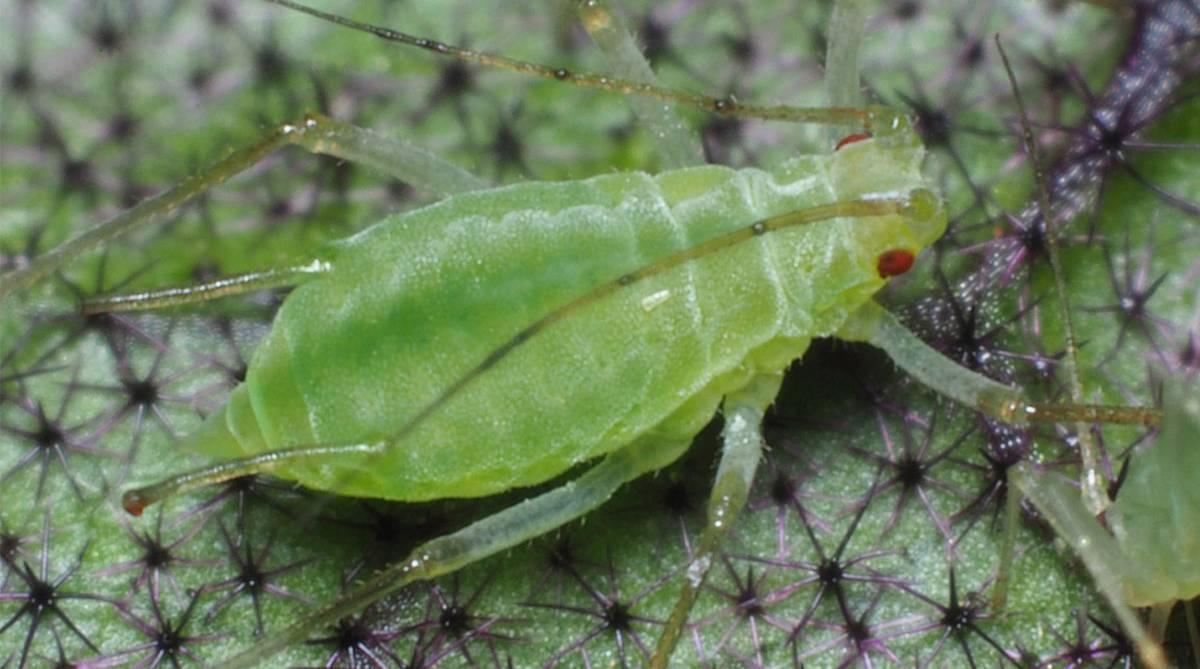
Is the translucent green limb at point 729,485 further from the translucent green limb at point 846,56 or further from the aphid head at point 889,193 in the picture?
the translucent green limb at point 846,56

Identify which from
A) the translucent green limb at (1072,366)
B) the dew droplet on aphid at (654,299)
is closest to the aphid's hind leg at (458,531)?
the dew droplet on aphid at (654,299)

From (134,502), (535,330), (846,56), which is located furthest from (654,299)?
(134,502)

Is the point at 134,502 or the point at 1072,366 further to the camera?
the point at 1072,366

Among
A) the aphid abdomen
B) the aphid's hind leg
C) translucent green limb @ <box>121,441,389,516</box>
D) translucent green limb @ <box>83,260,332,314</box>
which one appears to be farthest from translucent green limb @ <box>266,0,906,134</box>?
translucent green limb @ <box>121,441,389,516</box>

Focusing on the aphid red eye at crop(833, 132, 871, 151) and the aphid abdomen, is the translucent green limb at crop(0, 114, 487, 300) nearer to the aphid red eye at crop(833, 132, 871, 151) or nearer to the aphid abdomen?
the aphid abdomen

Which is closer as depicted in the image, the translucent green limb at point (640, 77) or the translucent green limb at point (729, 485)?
the translucent green limb at point (729, 485)

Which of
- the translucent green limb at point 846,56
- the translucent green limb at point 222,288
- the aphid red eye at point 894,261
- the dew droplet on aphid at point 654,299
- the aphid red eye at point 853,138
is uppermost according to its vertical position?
the translucent green limb at point 846,56

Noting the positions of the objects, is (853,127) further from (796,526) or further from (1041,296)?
(796,526)

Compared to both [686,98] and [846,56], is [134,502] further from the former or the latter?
[846,56]
